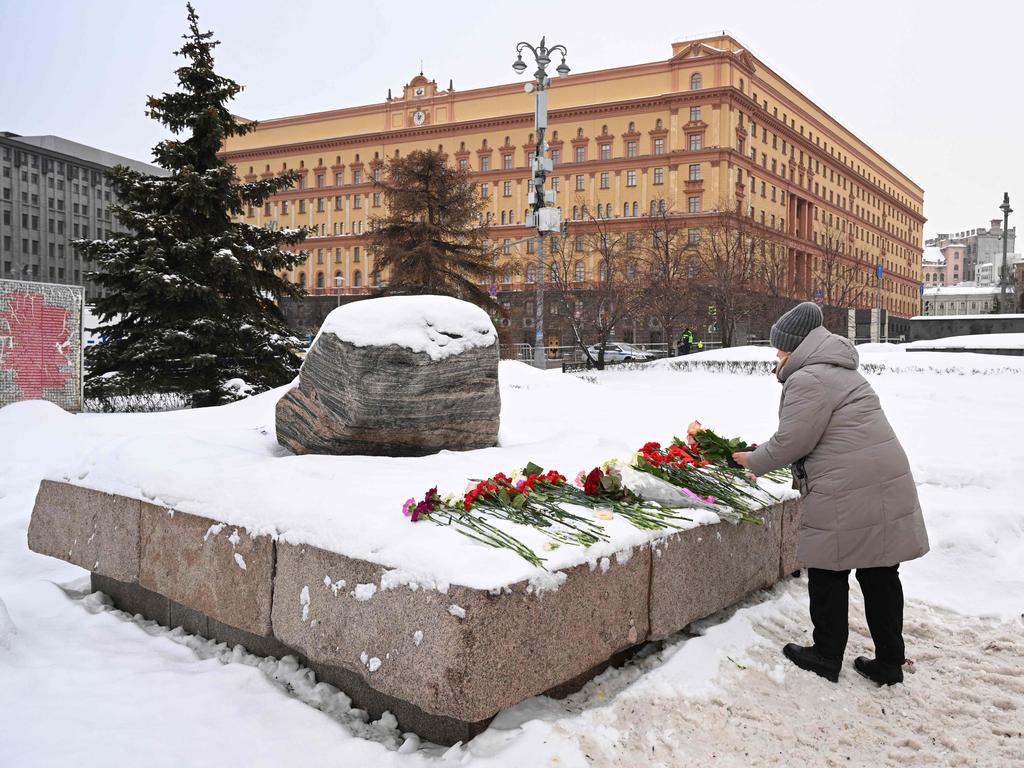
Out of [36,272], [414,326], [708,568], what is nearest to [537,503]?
[708,568]

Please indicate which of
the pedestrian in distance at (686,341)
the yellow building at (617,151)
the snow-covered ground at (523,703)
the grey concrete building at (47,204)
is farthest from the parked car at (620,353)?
the grey concrete building at (47,204)

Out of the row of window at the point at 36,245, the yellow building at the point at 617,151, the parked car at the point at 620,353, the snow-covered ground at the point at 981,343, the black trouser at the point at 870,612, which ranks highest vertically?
the yellow building at the point at 617,151

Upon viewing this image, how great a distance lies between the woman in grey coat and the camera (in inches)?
143

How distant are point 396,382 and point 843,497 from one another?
9.37 ft

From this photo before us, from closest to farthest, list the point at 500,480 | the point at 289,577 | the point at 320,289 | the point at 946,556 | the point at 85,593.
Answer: the point at 289,577
the point at 500,480
the point at 85,593
the point at 946,556
the point at 320,289

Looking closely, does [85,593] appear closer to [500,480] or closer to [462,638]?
[500,480]

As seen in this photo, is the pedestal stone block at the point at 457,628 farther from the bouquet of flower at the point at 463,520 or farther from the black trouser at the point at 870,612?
the black trouser at the point at 870,612

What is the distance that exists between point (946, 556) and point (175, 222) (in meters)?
13.7

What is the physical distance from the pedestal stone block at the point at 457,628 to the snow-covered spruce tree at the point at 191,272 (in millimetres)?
11802

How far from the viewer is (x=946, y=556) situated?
582 centimetres

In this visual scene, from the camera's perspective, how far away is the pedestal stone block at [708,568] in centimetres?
375

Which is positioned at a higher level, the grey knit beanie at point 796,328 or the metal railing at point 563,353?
the grey knit beanie at point 796,328

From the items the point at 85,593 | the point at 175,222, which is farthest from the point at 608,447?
the point at 175,222

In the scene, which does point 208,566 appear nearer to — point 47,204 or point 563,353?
point 563,353
